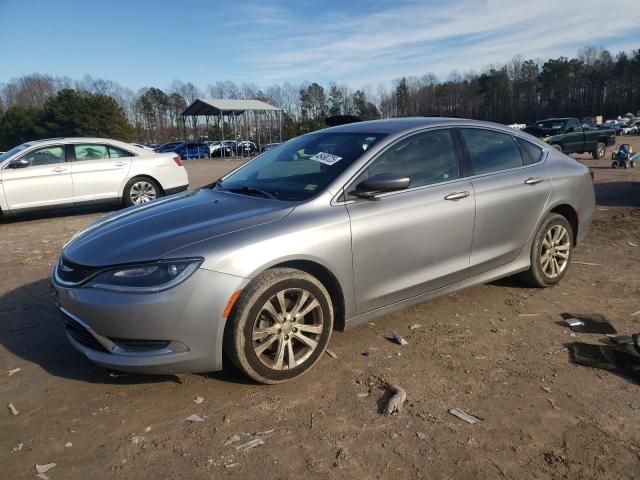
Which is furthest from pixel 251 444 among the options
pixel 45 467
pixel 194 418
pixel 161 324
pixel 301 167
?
pixel 301 167

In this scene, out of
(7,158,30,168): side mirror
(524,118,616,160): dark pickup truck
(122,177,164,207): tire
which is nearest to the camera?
(7,158,30,168): side mirror

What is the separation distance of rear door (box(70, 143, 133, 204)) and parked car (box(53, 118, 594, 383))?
20.6 ft

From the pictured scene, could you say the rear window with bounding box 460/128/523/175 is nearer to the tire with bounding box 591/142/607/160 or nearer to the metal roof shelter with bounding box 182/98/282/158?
the tire with bounding box 591/142/607/160

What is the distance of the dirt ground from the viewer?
8.15 ft

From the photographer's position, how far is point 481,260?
4.16m

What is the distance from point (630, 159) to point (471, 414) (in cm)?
1625

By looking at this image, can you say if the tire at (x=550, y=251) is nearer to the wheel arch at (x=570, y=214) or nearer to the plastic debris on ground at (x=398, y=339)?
the wheel arch at (x=570, y=214)

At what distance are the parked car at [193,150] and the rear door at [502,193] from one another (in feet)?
136

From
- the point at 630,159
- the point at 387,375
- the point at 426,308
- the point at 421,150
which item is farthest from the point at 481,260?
the point at 630,159

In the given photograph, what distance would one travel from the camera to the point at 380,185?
3367mm

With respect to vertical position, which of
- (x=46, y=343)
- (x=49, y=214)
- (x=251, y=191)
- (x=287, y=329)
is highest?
(x=251, y=191)

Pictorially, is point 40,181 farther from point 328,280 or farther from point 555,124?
point 555,124

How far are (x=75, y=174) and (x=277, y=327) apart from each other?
797cm

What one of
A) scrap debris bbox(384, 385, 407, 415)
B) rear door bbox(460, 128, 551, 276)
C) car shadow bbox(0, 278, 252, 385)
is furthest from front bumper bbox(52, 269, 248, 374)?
rear door bbox(460, 128, 551, 276)
